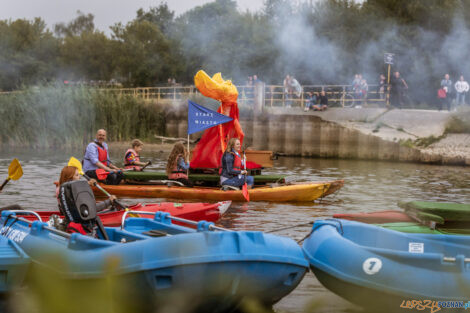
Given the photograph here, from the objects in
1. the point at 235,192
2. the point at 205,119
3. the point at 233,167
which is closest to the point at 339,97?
the point at 205,119

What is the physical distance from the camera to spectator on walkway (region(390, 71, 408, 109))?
25.7m

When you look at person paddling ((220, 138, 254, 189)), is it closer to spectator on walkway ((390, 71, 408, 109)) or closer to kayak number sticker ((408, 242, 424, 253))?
kayak number sticker ((408, 242, 424, 253))

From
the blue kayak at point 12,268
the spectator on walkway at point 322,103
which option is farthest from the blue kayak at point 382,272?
the spectator on walkway at point 322,103

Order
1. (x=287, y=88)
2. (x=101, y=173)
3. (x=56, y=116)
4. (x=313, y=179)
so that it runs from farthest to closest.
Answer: (x=287, y=88) → (x=56, y=116) → (x=313, y=179) → (x=101, y=173)

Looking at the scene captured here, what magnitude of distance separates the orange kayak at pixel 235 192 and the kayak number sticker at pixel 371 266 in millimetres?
7077

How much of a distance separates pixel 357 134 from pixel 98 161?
50.1 feet

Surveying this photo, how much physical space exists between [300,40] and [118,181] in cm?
2374

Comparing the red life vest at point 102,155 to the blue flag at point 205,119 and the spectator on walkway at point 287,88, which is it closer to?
the blue flag at point 205,119

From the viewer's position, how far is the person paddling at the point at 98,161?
12758 mm

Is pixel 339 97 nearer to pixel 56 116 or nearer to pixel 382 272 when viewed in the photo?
pixel 56 116

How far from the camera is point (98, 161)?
12.8 m

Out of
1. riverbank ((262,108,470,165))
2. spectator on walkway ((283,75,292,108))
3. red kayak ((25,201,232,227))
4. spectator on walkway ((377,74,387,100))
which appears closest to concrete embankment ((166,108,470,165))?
riverbank ((262,108,470,165))

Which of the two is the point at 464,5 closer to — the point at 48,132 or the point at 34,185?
the point at 48,132

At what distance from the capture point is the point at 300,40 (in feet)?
115
